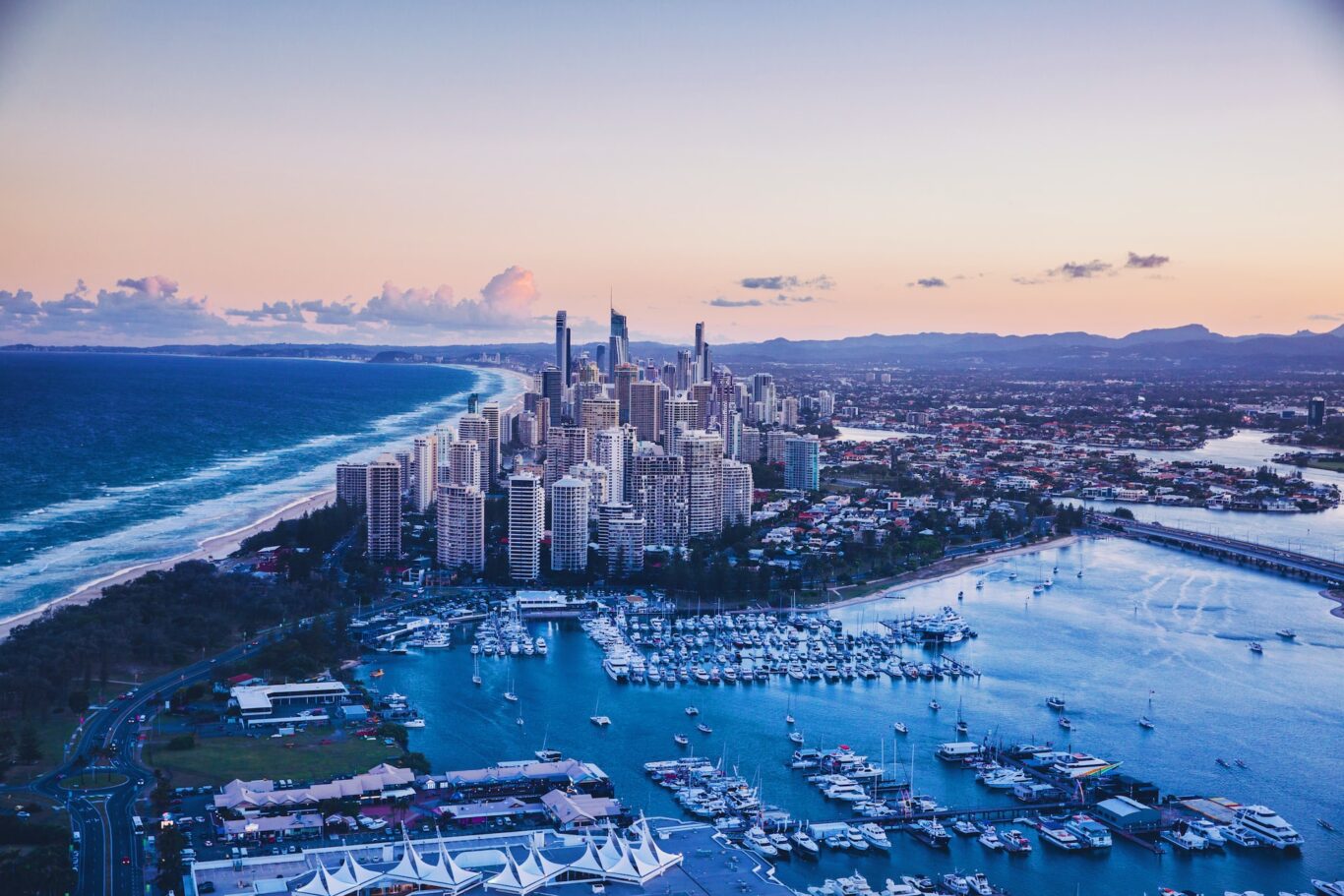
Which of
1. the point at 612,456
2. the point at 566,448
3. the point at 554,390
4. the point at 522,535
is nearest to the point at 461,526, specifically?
the point at 522,535

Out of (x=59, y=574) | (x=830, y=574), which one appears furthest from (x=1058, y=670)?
(x=59, y=574)

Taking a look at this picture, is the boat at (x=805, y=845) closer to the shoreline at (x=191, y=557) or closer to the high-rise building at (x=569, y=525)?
the shoreline at (x=191, y=557)

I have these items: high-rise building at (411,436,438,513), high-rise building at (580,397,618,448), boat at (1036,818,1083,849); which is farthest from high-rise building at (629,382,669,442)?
boat at (1036,818,1083,849)

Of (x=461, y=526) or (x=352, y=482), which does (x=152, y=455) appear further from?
(x=461, y=526)

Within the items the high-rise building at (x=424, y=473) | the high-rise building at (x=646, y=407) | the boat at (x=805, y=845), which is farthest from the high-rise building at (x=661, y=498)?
the boat at (x=805, y=845)

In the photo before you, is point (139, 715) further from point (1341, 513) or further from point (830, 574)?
point (1341, 513)
